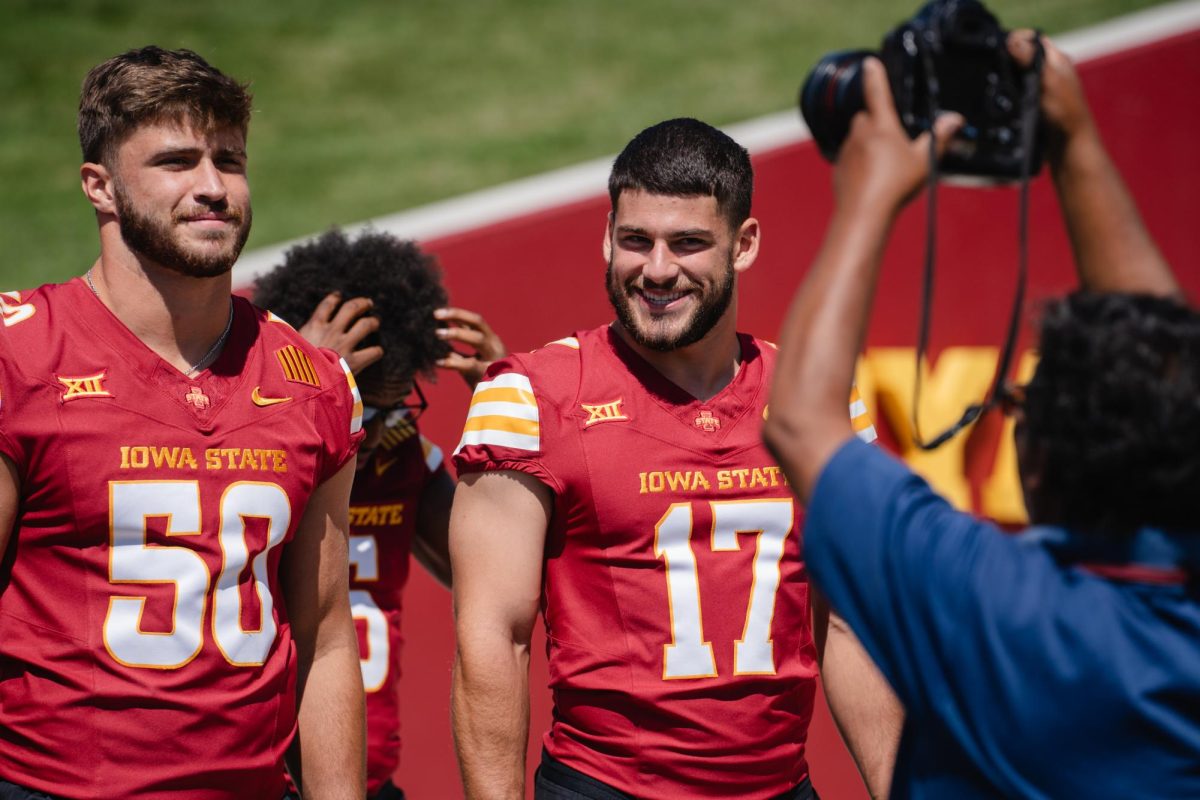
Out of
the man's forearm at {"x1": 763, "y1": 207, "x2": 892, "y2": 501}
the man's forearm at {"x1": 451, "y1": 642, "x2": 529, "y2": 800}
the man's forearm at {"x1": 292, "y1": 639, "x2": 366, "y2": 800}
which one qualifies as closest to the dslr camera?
the man's forearm at {"x1": 763, "y1": 207, "x2": 892, "y2": 501}

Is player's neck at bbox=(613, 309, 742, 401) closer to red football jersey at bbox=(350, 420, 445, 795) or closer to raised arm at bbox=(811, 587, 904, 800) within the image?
raised arm at bbox=(811, 587, 904, 800)

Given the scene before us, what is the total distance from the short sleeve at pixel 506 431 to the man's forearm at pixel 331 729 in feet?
1.67

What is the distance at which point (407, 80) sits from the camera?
1173 cm

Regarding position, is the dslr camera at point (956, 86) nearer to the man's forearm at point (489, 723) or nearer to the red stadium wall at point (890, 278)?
the man's forearm at point (489, 723)

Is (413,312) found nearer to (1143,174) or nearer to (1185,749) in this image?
(1185,749)

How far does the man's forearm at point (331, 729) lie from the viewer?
10.2 ft

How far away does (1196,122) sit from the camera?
274 inches

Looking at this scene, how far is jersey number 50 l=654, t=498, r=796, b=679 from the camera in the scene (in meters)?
3.13

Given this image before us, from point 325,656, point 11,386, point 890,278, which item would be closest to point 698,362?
point 325,656

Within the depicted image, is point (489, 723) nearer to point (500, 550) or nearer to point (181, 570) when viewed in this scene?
point (500, 550)

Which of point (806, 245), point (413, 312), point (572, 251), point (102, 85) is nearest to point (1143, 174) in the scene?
point (806, 245)

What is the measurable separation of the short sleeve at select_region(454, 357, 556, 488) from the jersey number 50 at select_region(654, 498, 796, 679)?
294mm

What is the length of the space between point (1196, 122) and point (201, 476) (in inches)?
224

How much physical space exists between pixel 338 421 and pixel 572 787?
3.04 feet
